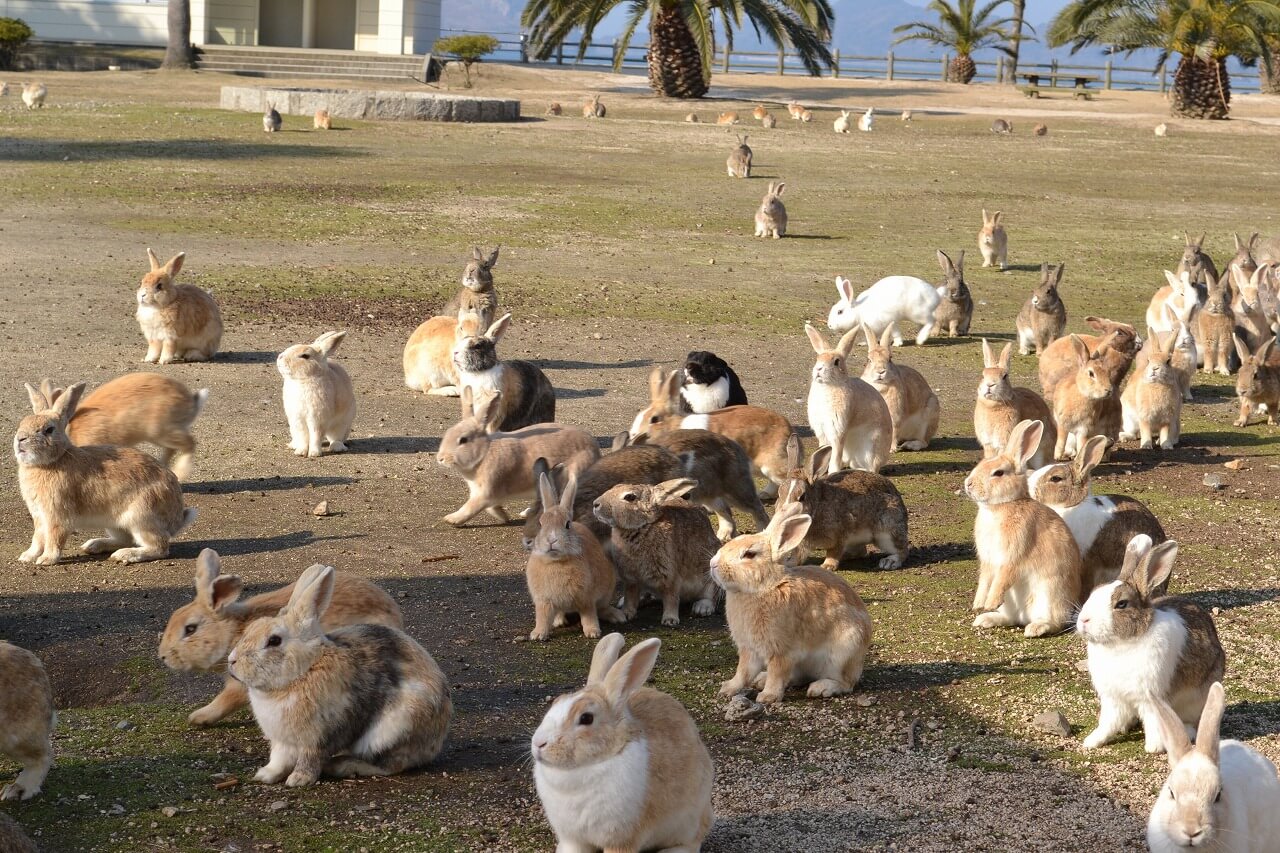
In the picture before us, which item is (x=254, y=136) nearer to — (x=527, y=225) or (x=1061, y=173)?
(x=527, y=225)

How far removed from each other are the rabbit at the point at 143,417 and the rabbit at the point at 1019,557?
16.8 feet

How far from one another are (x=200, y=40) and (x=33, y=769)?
4717 cm

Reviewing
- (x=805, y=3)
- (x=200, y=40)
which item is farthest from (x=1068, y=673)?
(x=200, y=40)

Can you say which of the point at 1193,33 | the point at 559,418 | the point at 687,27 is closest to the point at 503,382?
the point at 559,418

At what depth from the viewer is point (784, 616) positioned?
6.44m

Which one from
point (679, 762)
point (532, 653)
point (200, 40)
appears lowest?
point (532, 653)

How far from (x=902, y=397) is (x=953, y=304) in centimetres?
500

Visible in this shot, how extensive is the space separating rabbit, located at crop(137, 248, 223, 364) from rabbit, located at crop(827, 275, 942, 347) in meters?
5.94

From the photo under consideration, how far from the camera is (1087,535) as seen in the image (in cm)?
781

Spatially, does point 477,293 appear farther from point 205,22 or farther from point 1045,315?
point 205,22

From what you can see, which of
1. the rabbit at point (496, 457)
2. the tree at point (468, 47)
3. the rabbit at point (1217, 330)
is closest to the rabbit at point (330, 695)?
the rabbit at point (496, 457)

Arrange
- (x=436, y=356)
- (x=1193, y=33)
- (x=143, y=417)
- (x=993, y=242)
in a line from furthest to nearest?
(x=1193, y=33)
(x=993, y=242)
(x=436, y=356)
(x=143, y=417)

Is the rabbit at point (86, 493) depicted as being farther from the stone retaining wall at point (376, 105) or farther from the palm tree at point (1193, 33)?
the palm tree at point (1193, 33)

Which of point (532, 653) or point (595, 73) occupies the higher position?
point (595, 73)
